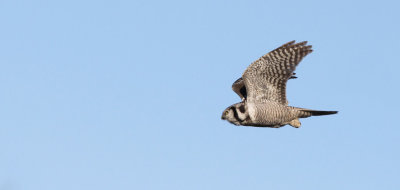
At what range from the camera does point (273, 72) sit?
33438mm

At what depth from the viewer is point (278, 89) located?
111 feet

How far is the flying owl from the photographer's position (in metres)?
33.1

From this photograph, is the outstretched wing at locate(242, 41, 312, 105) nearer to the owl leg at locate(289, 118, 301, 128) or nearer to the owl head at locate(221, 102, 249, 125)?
the owl head at locate(221, 102, 249, 125)

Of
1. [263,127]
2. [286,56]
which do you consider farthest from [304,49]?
[263,127]

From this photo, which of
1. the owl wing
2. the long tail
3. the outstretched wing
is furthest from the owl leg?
the owl wing

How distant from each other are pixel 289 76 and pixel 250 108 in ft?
5.18

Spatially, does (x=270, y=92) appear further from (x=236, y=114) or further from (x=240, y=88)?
(x=240, y=88)

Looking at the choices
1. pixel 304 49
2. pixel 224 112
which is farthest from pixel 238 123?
pixel 304 49

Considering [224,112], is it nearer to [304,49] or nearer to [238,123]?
[238,123]

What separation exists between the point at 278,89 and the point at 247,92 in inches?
38.2

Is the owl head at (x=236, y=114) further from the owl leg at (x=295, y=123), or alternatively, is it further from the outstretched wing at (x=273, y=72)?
the owl leg at (x=295, y=123)

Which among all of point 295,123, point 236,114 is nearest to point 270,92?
point 236,114

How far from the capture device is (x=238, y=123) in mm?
33562

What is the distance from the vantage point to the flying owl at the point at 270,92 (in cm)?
3306
